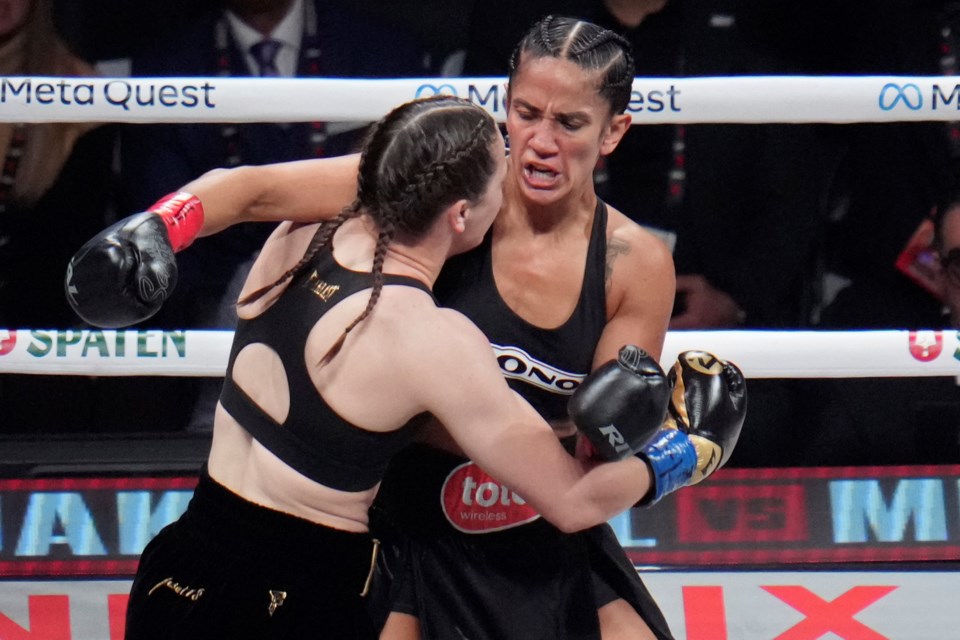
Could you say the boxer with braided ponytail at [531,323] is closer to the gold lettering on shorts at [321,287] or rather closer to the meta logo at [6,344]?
the gold lettering on shorts at [321,287]

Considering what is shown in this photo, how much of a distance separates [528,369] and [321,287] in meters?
0.40

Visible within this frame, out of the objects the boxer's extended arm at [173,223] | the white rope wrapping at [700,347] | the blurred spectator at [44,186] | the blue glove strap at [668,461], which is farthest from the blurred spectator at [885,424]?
the blurred spectator at [44,186]

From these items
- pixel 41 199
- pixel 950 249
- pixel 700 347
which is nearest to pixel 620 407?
pixel 700 347

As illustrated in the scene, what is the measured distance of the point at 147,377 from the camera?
2.94m

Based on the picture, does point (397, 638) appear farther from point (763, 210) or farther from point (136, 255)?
point (763, 210)

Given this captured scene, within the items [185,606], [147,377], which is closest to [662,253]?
[185,606]

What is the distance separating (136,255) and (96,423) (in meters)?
1.39

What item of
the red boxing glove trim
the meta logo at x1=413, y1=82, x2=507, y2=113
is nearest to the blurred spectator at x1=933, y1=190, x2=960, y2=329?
the meta logo at x1=413, y1=82, x2=507, y2=113

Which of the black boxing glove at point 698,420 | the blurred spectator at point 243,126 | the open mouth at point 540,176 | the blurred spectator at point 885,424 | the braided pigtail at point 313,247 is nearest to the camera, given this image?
the braided pigtail at point 313,247

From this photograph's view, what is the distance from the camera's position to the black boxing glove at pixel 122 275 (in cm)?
162

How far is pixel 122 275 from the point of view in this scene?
162 cm

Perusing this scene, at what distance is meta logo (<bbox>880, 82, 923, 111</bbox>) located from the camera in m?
2.40

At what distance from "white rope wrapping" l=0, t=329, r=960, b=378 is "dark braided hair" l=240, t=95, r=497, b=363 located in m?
0.71

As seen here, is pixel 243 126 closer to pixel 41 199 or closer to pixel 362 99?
pixel 41 199
